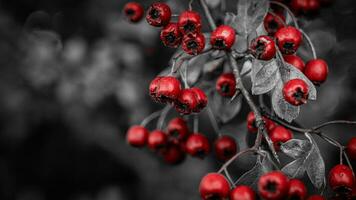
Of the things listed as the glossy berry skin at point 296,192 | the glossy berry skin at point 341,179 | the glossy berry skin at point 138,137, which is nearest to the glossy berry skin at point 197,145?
the glossy berry skin at point 138,137

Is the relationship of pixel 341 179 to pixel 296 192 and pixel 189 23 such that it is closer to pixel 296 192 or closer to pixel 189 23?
pixel 296 192

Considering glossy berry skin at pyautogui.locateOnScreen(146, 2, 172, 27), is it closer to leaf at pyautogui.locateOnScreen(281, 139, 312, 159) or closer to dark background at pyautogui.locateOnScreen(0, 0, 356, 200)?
leaf at pyautogui.locateOnScreen(281, 139, 312, 159)

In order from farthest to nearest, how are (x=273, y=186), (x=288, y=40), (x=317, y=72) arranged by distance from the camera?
(x=317, y=72) → (x=288, y=40) → (x=273, y=186)

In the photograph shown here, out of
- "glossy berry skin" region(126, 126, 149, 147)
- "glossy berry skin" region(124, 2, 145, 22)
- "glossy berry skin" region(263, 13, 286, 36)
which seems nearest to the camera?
"glossy berry skin" region(263, 13, 286, 36)

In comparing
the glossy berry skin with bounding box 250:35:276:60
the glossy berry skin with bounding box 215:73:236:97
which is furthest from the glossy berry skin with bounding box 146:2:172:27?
the glossy berry skin with bounding box 215:73:236:97

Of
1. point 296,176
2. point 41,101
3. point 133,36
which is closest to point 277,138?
point 296,176

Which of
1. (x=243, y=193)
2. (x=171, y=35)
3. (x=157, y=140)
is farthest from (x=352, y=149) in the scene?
(x=157, y=140)

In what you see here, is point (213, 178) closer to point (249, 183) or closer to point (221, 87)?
point (249, 183)

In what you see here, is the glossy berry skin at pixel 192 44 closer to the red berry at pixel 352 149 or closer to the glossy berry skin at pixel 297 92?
the glossy berry skin at pixel 297 92
